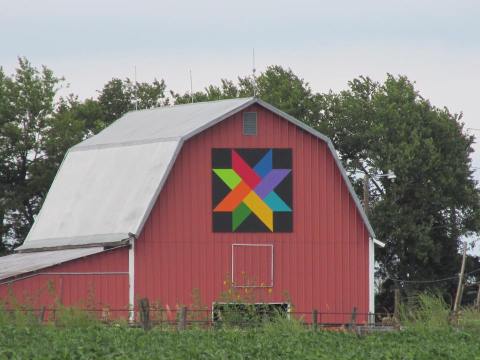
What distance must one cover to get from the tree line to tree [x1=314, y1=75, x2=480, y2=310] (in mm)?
40

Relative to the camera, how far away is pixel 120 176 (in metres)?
41.3

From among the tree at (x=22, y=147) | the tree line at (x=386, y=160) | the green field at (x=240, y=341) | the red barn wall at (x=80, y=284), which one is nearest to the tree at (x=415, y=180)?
the tree line at (x=386, y=160)

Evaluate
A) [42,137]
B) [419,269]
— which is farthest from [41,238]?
[419,269]

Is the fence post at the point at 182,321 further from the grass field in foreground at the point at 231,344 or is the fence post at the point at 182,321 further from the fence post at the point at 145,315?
the grass field in foreground at the point at 231,344

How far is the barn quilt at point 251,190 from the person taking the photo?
3931 centimetres

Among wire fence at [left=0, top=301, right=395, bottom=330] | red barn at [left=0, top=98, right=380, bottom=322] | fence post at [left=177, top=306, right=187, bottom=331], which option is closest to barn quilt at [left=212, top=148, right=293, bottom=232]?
red barn at [left=0, top=98, right=380, bottom=322]

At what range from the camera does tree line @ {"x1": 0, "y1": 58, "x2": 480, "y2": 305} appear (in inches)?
2328

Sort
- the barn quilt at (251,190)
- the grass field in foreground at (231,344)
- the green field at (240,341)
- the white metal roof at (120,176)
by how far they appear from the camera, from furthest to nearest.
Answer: the barn quilt at (251,190)
the white metal roof at (120,176)
the green field at (240,341)
the grass field in foreground at (231,344)

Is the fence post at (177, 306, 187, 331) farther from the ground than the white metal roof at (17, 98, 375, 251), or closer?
closer

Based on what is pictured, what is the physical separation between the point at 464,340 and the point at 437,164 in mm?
31552

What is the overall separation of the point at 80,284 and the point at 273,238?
5278 mm

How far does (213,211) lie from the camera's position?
1545 inches

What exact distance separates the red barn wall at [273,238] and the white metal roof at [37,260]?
5.04 ft

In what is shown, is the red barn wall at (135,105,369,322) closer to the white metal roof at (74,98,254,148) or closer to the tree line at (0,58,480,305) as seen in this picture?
the white metal roof at (74,98,254,148)
